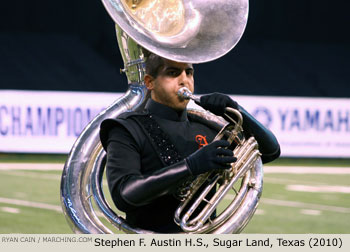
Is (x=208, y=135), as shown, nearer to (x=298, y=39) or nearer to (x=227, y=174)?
(x=227, y=174)

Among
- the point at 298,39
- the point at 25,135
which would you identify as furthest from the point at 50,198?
the point at 298,39

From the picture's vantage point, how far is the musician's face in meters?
2.35

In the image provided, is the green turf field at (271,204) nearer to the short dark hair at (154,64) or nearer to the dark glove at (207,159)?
the short dark hair at (154,64)

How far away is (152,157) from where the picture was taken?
2.35 meters

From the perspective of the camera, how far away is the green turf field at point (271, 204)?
17.6 ft

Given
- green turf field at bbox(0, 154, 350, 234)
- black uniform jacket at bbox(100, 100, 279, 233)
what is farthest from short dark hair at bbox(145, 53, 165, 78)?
green turf field at bbox(0, 154, 350, 234)

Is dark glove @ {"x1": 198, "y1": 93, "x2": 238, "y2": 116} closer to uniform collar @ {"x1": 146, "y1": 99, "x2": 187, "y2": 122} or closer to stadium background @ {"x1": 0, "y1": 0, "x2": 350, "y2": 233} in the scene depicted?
uniform collar @ {"x1": 146, "y1": 99, "x2": 187, "y2": 122}

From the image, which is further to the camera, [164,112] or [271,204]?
[271,204]

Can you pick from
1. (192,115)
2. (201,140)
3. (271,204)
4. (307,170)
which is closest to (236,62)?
(307,170)

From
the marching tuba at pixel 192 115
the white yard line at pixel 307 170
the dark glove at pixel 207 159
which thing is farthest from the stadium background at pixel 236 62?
the dark glove at pixel 207 159

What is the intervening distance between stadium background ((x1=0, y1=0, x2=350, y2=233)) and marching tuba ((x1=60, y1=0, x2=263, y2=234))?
4351 millimetres

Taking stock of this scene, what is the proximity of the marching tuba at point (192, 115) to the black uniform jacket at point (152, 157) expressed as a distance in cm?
6

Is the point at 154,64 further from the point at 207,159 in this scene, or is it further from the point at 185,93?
the point at 207,159

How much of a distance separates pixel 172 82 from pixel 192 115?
0.32 metres
